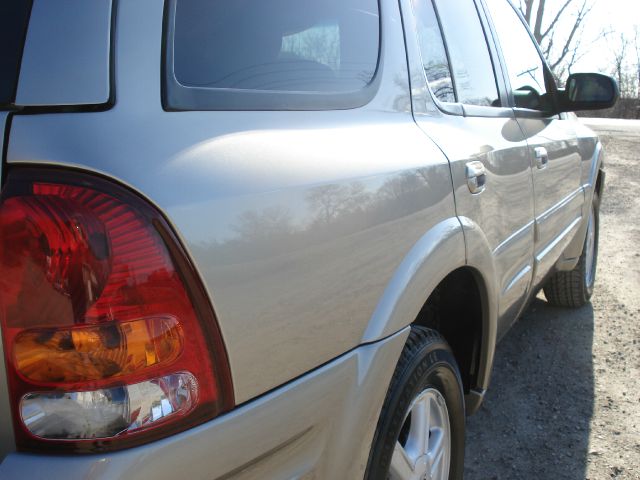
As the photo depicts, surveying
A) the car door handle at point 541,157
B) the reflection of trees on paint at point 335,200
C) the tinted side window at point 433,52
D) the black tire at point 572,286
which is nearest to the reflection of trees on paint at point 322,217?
the reflection of trees on paint at point 335,200

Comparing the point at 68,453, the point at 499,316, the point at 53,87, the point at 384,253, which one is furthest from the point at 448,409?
the point at 53,87

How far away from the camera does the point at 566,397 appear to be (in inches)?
120

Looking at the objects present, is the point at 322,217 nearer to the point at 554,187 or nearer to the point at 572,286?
the point at 554,187

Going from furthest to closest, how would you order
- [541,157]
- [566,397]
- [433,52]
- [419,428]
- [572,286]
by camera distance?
[572,286]
[566,397]
[541,157]
[433,52]
[419,428]

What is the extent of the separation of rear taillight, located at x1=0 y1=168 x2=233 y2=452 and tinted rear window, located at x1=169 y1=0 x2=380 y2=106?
298mm

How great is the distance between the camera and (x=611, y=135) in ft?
50.3

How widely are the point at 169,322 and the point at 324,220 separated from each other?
15.0 inches

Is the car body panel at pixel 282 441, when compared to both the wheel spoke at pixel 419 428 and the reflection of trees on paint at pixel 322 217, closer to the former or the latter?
the reflection of trees on paint at pixel 322 217

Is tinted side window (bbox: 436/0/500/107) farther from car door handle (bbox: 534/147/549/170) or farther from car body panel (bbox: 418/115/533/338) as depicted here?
car door handle (bbox: 534/147/549/170)

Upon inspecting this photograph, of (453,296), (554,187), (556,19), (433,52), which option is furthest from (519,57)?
(556,19)

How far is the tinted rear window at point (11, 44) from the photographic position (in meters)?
0.98

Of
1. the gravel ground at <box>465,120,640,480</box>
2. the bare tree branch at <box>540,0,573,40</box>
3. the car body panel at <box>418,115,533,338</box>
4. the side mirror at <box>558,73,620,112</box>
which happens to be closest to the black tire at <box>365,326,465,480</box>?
the car body panel at <box>418,115,533,338</box>

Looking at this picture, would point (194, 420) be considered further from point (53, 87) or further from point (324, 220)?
point (53, 87)

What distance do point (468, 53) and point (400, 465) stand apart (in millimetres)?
1573
